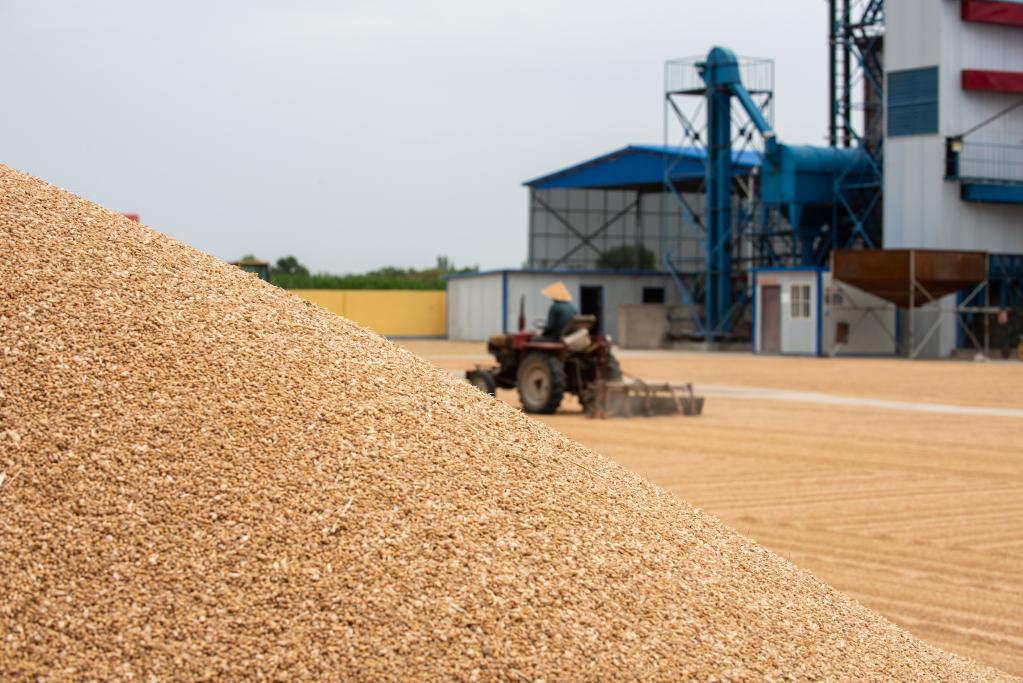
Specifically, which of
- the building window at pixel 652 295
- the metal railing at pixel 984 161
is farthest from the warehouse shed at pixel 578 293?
the metal railing at pixel 984 161

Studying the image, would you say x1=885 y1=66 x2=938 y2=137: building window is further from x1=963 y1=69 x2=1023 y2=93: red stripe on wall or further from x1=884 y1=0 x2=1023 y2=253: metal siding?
x1=963 y1=69 x2=1023 y2=93: red stripe on wall

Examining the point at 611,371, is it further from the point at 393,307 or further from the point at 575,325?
the point at 393,307

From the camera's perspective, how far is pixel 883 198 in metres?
34.2

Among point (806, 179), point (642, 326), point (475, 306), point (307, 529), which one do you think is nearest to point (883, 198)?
point (806, 179)

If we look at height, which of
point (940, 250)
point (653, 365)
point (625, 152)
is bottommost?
point (653, 365)

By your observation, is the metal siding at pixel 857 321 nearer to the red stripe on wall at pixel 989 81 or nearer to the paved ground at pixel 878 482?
the red stripe on wall at pixel 989 81

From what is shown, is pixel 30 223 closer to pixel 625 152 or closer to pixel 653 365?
pixel 653 365

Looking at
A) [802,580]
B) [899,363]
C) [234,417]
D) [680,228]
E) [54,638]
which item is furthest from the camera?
[680,228]

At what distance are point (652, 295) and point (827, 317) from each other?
11694mm

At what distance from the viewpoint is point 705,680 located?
4.14 m

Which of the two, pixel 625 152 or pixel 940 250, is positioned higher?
pixel 625 152

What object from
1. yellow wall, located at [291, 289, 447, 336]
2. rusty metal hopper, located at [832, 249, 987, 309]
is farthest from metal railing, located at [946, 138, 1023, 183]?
yellow wall, located at [291, 289, 447, 336]

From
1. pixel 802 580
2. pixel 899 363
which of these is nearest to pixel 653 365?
pixel 899 363

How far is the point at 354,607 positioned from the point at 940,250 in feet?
97.5
